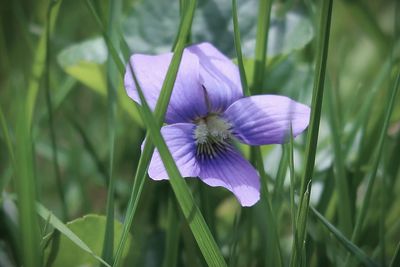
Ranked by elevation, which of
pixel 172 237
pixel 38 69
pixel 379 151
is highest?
pixel 38 69

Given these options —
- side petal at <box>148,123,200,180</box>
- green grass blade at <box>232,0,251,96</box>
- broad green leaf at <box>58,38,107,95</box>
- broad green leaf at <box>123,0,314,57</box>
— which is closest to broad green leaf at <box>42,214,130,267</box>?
side petal at <box>148,123,200,180</box>

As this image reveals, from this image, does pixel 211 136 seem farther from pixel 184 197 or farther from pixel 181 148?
pixel 184 197

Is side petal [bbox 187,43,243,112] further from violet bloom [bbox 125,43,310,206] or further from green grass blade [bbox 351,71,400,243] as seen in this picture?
green grass blade [bbox 351,71,400,243]

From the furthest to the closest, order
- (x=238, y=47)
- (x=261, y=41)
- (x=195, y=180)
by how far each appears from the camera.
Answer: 1. (x=195, y=180)
2. (x=261, y=41)
3. (x=238, y=47)

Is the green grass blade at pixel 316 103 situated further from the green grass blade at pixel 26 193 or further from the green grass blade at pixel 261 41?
the green grass blade at pixel 26 193

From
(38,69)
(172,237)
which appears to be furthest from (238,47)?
(38,69)

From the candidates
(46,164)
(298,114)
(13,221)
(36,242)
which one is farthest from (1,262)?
(46,164)

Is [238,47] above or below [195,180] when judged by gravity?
above
